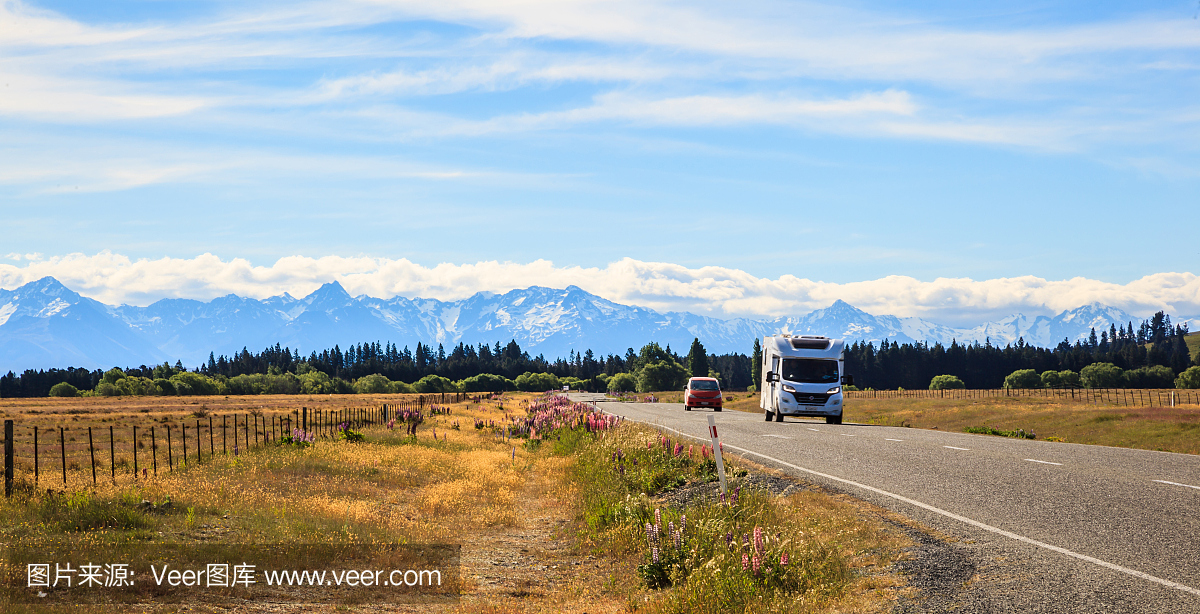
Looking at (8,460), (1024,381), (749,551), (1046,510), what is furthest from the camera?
(1024,381)

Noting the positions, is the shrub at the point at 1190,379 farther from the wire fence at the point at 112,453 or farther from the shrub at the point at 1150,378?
the wire fence at the point at 112,453

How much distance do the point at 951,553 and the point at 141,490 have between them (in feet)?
43.3

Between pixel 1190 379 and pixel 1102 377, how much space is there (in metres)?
19.2

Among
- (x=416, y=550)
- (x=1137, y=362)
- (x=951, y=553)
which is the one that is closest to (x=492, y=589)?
(x=416, y=550)

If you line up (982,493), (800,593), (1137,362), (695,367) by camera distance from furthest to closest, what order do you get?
(1137,362) < (695,367) < (982,493) < (800,593)

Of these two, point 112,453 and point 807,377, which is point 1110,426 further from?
point 112,453

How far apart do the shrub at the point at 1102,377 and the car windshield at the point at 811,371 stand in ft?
491

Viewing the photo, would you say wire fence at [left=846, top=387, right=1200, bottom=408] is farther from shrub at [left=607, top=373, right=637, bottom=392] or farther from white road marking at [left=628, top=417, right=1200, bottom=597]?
white road marking at [left=628, top=417, right=1200, bottom=597]

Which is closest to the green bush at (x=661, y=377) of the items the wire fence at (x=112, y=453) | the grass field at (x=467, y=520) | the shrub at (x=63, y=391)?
the wire fence at (x=112, y=453)

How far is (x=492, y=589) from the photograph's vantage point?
33.6 feet

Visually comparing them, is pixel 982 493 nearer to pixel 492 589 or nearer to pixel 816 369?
pixel 492 589

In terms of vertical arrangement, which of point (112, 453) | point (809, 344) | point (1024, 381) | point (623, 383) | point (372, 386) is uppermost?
point (809, 344)

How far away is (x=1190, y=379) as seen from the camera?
458ft

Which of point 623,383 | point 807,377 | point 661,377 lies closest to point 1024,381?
point 661,377
